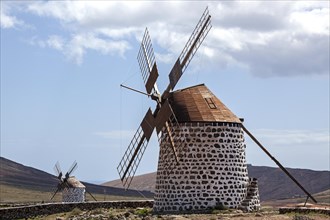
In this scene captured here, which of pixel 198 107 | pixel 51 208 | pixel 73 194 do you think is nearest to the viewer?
pixel 198 107

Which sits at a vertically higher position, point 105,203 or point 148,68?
point 148,68

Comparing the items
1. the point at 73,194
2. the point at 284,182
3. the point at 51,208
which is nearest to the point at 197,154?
the point at 51,208

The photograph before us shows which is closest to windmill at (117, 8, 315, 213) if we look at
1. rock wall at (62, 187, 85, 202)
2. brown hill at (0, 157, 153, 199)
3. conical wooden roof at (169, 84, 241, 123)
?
conical wooden roof at (169, 84, 241, 123)

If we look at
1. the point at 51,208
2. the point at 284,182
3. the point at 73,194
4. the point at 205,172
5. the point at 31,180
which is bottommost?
the point at 51,208

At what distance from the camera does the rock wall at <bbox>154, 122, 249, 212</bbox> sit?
35688mm

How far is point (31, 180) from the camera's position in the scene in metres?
158

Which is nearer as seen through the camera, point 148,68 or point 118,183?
point 148,68

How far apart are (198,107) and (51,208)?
47.2 ft

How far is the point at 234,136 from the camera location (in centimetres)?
3666

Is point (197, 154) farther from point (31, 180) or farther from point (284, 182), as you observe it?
point (31, 180)

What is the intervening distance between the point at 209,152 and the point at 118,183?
477 feet

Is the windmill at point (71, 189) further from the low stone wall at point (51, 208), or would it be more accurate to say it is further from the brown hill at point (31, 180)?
the brown hill at point (31, 180)

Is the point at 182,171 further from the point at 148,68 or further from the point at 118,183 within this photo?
the point at 118,183

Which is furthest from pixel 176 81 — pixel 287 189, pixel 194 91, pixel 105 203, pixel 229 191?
pixel 287 189
